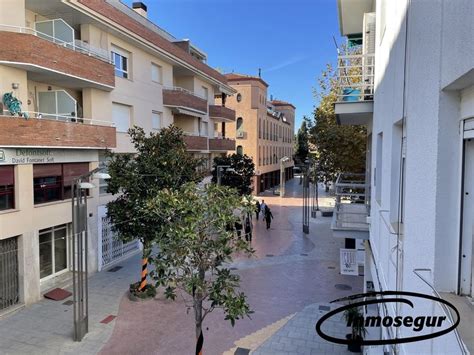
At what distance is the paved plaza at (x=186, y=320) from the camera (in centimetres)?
935

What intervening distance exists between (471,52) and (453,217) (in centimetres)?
123

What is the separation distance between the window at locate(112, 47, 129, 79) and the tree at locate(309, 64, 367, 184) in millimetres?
10002

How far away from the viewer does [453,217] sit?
110 inches

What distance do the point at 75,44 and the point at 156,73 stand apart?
6459mm

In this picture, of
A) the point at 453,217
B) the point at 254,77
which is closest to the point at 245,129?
the point at 254,77

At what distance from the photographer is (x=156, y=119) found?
19875 millimetres

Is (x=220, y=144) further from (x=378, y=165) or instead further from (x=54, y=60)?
(x=378, y=165)

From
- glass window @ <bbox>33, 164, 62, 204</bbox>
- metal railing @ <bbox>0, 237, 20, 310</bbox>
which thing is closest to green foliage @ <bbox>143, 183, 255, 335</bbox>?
metal railing @ <bbox>0, 237, 20, 310</bbox>

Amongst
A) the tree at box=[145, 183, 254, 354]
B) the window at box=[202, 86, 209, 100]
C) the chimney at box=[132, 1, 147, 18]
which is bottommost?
the tree at box=[145, 183, 254, 354]

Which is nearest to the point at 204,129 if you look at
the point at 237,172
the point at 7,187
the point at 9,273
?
the point at 237,172

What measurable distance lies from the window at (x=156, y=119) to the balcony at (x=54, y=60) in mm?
4213

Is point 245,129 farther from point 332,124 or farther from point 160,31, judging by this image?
point 332,124

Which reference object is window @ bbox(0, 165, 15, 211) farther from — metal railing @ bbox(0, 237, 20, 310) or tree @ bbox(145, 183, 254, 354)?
tree @ bbox(145, 183, 254, 354)

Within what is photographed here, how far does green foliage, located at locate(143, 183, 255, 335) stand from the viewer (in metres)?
6.03
